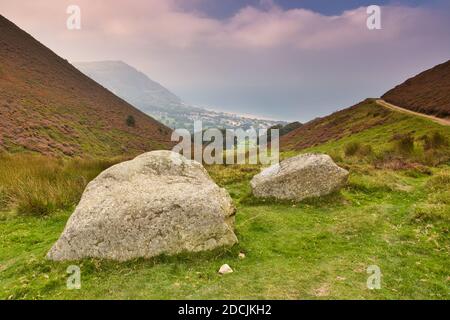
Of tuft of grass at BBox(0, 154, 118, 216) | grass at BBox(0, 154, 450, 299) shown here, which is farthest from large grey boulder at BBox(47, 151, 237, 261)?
tuft of grass at BBox(0, 154, 118, 216)

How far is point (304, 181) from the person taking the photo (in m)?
15.0

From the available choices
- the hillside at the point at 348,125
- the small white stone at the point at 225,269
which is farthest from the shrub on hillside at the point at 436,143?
the small white stone at the point at 225,269

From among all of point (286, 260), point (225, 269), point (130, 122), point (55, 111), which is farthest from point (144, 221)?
point (130, 122)

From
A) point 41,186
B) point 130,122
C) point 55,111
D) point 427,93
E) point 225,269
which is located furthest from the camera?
point 130,122

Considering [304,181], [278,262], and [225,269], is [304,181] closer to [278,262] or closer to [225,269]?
[278,262]

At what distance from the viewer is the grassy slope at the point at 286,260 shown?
7.41 metres

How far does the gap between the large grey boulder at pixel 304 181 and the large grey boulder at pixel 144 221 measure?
4.91 metres

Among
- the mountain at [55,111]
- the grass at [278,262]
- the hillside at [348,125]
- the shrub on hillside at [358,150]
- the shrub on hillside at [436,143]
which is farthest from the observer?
the hillside at [348,125]

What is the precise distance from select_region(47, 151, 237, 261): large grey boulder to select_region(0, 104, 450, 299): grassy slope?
34 cm

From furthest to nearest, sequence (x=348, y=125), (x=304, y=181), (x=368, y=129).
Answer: (x=348, y=125), (x=368, y=129), (x=304, y=181)

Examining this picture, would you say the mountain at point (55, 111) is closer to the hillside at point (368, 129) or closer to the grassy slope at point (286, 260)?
the hillside at point (368, 129)

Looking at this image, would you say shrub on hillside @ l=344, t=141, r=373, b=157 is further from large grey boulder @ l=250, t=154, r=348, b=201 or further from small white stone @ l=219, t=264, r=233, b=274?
small white stone @ l=219, t=264, r=233, b=274

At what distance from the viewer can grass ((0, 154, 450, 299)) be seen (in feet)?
24.2

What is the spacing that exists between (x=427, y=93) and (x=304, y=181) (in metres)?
67.8
